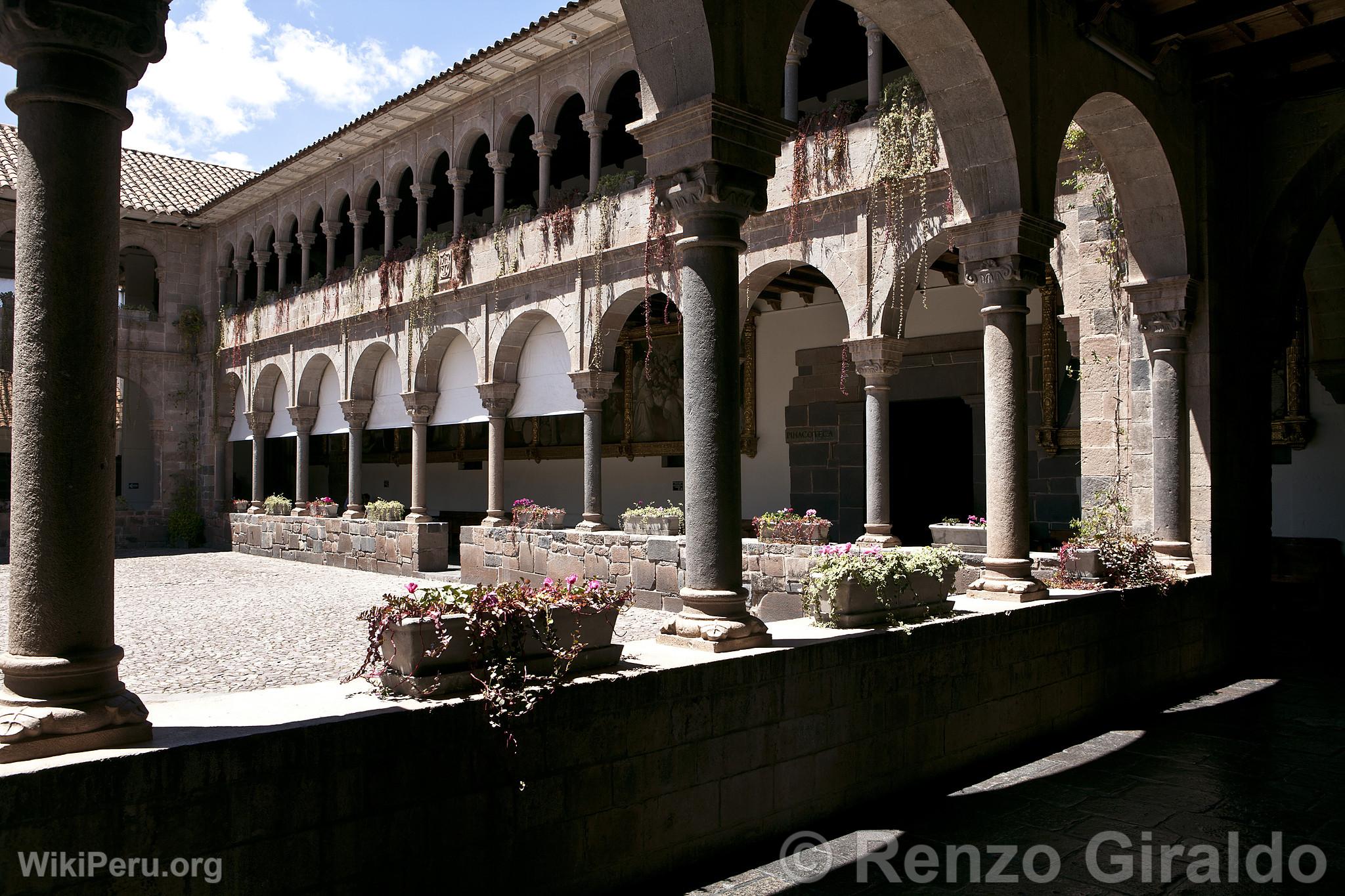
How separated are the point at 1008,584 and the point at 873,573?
156 cm

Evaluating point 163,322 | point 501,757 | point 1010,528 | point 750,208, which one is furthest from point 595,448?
point 163,322

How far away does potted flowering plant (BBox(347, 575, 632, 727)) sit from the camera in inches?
120

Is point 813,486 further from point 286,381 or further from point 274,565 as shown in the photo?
point 286,381

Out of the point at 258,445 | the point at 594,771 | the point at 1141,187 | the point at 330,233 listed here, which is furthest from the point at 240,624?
the point at 258,445

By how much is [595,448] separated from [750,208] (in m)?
8.89

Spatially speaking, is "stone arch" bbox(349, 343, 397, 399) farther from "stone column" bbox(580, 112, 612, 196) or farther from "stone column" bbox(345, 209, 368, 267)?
"stone column" bbox(580, 112, 612, 196)

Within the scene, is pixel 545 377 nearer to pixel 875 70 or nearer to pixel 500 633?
pixel 875 70

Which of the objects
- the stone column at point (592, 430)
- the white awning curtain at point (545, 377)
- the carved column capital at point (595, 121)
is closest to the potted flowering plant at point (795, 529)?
the stone column at point (592, 430)

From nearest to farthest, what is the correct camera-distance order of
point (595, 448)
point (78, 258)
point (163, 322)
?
point (78, 258) < point (595, 448) < point (163, 322)

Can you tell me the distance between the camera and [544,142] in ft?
44.8

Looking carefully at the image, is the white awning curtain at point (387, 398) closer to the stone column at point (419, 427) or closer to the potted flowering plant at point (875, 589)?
the stone column at point (419, 427)

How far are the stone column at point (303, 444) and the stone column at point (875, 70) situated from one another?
41.7ft

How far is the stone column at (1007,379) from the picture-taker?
5.82 meters

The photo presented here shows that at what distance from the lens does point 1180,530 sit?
→ 7266 millimetres
